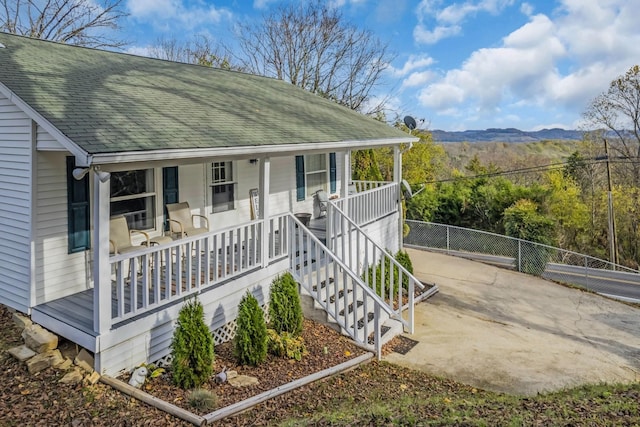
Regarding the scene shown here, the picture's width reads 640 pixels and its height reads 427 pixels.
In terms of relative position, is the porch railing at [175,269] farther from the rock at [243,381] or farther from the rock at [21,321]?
the rock at [243,381]

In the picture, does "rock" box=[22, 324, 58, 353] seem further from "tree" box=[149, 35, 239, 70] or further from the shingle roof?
"tree" box=[149, 35, 239, 70]

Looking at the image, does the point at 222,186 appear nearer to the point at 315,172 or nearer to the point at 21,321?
the point at 315,172

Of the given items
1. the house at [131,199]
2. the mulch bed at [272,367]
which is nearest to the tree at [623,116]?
the house at [131,199]

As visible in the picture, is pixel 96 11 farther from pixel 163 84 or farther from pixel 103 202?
pixel 103 202

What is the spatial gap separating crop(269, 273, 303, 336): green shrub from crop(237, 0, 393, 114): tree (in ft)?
69.4

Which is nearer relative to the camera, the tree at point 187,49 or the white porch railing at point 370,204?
the white porch railing at point 370,204

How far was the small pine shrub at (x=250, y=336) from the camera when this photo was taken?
600 cm

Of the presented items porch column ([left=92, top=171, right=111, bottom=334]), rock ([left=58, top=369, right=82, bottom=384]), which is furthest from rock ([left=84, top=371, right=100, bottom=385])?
porch column ([left=92, top=171, right=111, bottom=334])

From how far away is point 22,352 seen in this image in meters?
5.42

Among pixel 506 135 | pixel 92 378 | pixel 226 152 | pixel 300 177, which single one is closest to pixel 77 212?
pixel 226 152

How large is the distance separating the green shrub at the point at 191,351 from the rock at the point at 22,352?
1.74m

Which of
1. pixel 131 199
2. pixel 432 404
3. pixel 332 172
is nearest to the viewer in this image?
pixel 432 404

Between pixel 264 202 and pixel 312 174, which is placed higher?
pixel 312 174

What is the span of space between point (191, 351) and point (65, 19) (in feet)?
70.3
